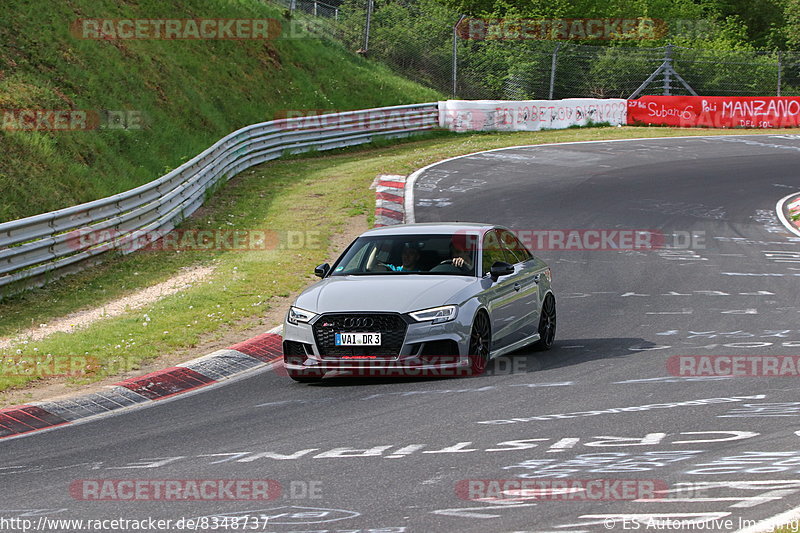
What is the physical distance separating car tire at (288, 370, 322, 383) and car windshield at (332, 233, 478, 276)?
1.21 metres

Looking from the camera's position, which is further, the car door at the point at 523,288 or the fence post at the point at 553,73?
the fence post at the point at 553,73

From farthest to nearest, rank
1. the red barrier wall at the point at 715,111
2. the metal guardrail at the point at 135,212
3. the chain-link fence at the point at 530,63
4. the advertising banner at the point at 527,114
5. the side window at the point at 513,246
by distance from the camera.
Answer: the chain-link fence at the point at 530,63 → the red barrier wall at the point at 715,111 → the advertising banner at the point at 527,114 → the metal guardrail at the point at 135,212 → the side window at the point at 513,246

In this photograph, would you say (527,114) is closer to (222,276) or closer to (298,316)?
(222,276)

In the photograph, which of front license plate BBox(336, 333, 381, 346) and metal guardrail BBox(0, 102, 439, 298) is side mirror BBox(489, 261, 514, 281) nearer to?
front license plate BBox(336, 333, 381, 346)

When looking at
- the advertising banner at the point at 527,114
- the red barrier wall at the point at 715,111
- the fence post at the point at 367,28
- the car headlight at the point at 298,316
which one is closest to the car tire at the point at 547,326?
the car headlight at the point at 298,316

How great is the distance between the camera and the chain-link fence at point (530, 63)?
43812 millimetres

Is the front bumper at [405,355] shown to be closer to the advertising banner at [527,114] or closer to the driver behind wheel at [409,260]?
the driver behind wheel at [409,260]

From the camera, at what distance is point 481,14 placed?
61.8 meters

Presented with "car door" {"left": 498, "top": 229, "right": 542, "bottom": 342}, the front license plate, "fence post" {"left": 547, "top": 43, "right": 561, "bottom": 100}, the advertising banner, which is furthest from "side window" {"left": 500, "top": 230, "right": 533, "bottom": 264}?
"fence post" {"left": 547, "top": 43, "right": 561, "bottom": 100}

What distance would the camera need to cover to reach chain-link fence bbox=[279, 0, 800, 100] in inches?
1725

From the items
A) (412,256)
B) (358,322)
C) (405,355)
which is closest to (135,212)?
(412,256)

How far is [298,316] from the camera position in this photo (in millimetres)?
10695

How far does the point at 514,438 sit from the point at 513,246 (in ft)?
16.4

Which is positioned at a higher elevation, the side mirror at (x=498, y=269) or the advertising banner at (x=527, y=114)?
the advertising banner at (x=527, y=114)
